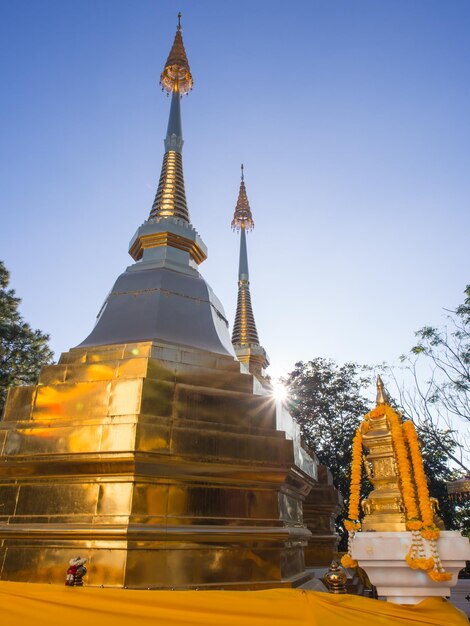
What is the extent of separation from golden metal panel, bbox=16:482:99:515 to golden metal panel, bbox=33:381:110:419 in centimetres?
101

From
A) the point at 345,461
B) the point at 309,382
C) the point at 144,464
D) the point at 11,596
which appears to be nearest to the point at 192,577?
the point at 144,464

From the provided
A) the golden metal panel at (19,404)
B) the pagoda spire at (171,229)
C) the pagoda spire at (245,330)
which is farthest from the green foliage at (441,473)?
the golden metal panel at (19,404)

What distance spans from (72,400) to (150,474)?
181 centimetres

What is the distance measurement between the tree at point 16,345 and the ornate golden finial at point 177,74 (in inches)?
488

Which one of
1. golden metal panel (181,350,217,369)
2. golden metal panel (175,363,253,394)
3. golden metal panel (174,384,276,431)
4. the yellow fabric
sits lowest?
the yellow fabric

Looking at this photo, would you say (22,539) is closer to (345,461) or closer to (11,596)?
(11,596)

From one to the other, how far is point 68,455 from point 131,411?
1020 millimetres

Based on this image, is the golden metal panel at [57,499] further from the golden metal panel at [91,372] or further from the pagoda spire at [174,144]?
the pagoda spire at [174,144]

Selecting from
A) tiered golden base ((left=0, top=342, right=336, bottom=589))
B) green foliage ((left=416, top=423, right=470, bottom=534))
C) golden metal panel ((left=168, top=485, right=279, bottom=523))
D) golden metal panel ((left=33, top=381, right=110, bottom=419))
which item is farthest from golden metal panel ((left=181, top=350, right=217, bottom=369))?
green foliage ((left=416, top=423, right=470, bottom=534))

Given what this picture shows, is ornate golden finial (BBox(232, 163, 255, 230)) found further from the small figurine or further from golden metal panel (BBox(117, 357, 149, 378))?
the small figurine

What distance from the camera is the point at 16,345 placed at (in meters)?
20.4

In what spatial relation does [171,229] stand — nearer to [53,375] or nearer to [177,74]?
[53,375]

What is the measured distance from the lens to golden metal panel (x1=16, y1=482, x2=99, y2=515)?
19.7 feet

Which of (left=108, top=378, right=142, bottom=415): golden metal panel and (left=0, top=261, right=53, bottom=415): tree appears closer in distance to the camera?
(left=108, top=378, right=142, bottom=415): golden metal panel
